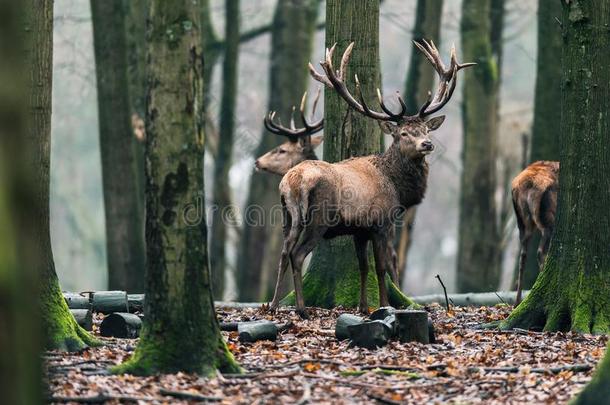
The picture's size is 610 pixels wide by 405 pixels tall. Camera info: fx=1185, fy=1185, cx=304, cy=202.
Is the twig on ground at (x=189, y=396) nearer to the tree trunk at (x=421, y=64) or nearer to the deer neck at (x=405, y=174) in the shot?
the deer neck at (x=405, y=174)

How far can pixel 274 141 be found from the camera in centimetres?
2392

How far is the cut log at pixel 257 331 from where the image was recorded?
34.7ft

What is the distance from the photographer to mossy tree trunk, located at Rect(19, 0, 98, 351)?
988cm

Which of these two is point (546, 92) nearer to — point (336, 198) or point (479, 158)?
point (479, 158)

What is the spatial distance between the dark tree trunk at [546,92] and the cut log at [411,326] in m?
8.21

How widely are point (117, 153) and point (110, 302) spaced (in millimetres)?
5961

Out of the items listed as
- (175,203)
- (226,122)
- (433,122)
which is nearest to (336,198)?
(433,122)

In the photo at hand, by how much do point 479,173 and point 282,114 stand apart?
421 cm

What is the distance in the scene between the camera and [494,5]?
2406 cm

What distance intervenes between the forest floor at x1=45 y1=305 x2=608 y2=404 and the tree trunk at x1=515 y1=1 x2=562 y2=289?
763 cm

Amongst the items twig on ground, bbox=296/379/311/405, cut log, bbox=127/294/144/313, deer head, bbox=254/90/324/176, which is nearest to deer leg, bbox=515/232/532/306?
deer head, bbox=254/90/324/176

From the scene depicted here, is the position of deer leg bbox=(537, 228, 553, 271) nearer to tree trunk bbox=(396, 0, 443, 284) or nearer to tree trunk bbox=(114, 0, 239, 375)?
tree trunk bbox=(396, 0, 443, 284)

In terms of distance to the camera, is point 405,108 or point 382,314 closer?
point 382,314

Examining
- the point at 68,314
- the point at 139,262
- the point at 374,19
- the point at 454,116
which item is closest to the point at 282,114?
the point at 139,262
